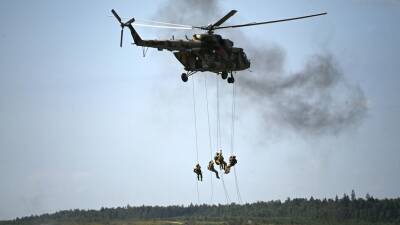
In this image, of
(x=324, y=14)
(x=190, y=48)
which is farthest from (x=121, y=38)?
(x=324, y=14)

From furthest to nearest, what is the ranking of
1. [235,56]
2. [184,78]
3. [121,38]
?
[235,56] < [184,78] < [121,38]

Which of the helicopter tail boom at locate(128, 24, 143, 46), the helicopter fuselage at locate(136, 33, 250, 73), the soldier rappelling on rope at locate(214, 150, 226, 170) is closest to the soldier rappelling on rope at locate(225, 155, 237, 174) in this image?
the soldier rappelling on rope at locate(214, 150, 226, 170)

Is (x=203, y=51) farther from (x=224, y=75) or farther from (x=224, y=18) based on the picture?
(x=224, y=75)

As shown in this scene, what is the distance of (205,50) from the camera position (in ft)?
175

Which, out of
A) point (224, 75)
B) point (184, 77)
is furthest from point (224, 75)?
point (184, 77)

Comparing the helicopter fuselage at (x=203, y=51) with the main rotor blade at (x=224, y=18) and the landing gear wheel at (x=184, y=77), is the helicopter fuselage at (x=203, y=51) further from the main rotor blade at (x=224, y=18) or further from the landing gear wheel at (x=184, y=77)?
the main rotor blade at (x=224, y=18)

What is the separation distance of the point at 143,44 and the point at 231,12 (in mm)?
6574

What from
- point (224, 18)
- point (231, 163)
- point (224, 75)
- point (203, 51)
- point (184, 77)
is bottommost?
point (231, 163)

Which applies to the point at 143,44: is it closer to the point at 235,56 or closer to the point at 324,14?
the point at 235,56

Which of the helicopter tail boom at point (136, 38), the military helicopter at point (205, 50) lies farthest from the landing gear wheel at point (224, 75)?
the helicopter tail boom at point (136, 38)

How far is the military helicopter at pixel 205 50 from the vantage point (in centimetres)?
5081

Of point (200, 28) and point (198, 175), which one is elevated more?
point (200, 28)

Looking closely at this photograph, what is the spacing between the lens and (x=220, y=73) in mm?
55500

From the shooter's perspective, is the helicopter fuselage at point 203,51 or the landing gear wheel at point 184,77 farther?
the landing gear wheel at point 184,77
